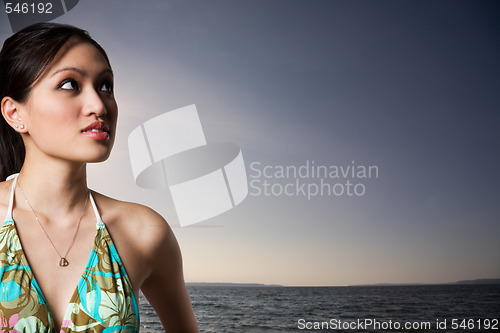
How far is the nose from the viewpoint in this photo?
97cm

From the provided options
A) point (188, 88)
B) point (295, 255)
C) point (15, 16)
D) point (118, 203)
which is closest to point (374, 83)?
point (188, 88)

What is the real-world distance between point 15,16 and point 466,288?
23.4 metres

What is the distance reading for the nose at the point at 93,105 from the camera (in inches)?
38.2

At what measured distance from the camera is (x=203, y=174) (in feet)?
41.5

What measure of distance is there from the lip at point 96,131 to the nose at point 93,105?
0.7 inches

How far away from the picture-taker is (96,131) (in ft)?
3.18

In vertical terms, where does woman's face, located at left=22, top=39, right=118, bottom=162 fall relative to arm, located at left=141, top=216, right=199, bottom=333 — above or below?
above

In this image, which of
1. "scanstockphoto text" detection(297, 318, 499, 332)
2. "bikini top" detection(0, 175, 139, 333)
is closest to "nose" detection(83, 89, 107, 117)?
"bikini top" detection(0, 175, 139, 333)

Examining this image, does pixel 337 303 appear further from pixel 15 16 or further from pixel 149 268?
pixel 149 268

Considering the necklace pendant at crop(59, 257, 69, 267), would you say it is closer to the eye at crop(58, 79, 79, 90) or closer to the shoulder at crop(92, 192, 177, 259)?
the shoulder at crop(92, 192, 177, 259)
